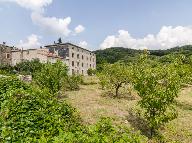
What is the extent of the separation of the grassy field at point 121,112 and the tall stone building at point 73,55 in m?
57.6

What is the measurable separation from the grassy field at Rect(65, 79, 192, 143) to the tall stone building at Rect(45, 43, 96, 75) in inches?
2268

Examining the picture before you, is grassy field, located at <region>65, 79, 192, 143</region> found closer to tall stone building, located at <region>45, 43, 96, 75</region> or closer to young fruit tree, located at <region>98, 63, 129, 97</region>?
young fruit tree, located at <region>98, 63, 129, 97</region>

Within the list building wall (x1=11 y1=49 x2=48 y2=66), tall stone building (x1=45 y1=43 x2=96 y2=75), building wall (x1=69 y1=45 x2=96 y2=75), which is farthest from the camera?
building wall (x1=69 y1=45 x2=96 y2=75)

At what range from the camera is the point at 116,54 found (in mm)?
175875

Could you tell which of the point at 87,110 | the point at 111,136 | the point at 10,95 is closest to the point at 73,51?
the point at 87,110

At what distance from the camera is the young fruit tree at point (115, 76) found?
37.9 metres

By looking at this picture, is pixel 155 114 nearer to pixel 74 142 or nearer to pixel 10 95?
pixel 10 95

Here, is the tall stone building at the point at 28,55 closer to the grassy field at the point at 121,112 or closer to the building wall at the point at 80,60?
the building wall at the point at 80,60

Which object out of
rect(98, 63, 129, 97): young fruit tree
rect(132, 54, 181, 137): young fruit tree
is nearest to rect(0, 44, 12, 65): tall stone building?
rect(98, 63, 129, 97): young fruit tree

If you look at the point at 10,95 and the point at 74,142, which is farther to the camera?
the point at 10,95

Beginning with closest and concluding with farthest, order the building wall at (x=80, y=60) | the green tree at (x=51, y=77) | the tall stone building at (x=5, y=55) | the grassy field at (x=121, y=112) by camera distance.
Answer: the grassy field at (x=121, y=112) < the green tree at (x=51, y=77) < the tall stone building at (x=5, y=55) < the building wall at (x=80, y=60)

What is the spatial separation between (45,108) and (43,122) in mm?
2646

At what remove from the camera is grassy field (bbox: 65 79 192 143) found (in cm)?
2573

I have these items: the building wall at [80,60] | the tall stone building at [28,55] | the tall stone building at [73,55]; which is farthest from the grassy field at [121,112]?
the building wall at [80,60]
